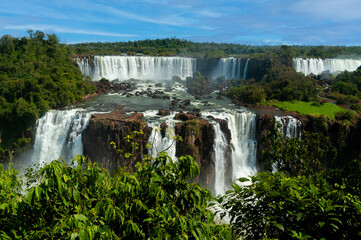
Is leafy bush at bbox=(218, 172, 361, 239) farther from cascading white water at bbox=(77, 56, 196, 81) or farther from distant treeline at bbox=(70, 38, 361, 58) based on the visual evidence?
distant treeline at bbox=(70, 38, 361, 58)

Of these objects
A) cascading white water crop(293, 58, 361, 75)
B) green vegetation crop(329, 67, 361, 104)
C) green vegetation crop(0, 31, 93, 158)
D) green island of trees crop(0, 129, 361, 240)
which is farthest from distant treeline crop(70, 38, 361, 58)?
green island of trees crop(0, 129, 361, 240)

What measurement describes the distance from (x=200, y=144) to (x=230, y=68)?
22910 mm

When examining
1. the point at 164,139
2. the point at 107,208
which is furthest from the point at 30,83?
the point at 107,208

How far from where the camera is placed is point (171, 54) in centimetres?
4569

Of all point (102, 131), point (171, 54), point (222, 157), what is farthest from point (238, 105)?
point (171, 54)

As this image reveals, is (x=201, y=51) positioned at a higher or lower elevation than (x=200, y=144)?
higher

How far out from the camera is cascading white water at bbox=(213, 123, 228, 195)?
17281mm

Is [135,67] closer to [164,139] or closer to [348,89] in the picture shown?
[164,139]

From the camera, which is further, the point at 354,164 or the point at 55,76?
the point at 55,76

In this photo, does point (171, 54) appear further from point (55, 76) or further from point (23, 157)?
point (23, 157)

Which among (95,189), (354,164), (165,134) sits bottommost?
(165,134)

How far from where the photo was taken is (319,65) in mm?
37250

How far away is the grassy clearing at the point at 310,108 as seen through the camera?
2025 centimetres

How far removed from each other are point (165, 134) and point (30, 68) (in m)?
17.0
